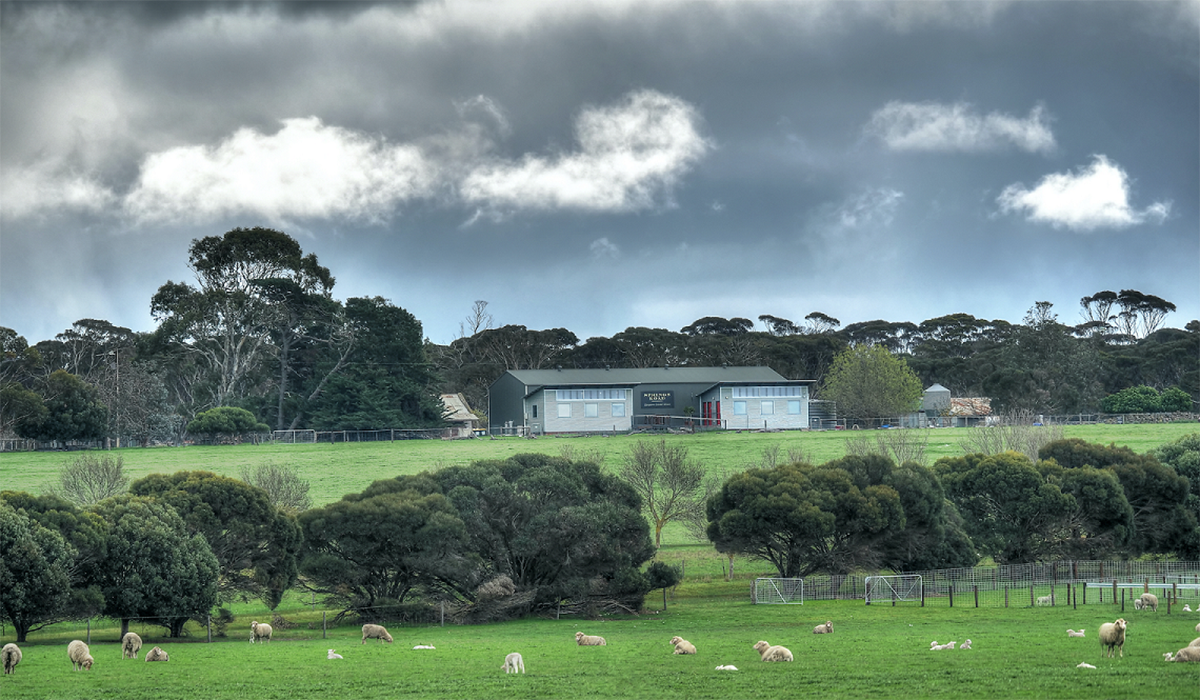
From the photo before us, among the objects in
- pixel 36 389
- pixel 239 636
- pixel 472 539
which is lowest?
pixel 239 636

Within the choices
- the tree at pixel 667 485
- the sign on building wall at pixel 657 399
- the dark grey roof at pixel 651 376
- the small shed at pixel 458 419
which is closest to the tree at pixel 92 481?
the tree at pixel 667 485

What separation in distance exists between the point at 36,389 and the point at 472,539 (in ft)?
248

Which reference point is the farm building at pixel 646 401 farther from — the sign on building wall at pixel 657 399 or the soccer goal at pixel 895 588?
the soccer goal at pixel 895 588

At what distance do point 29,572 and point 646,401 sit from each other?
75.1 meters

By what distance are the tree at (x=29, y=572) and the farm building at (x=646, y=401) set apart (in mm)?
66136

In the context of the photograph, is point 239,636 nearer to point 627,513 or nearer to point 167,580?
point 167,580

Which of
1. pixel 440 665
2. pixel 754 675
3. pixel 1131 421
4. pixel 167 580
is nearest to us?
pixel 754 675

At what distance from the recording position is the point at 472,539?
124ft

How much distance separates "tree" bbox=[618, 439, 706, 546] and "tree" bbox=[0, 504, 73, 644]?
84.2 ft

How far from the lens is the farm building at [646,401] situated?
97250 mm

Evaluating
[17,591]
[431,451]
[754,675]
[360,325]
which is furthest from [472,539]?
[360,325]

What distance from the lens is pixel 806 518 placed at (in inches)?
1535

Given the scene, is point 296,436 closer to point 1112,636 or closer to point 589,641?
point 589,641

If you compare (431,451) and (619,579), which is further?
(431,451)
